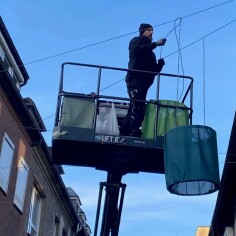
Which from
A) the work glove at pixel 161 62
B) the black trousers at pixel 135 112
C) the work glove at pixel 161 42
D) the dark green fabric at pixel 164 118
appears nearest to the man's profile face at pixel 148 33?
the work glove at pixel 161 42

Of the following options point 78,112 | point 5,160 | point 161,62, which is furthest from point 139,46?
point 5,160

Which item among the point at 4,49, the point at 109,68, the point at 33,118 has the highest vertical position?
the point at 4,49

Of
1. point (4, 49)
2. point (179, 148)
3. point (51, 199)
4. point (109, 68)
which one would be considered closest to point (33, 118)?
point (4, 49)

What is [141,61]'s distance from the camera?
1245 cm

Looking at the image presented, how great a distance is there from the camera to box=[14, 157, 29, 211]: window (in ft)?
57.9

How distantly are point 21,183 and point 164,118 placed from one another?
6.98 metres

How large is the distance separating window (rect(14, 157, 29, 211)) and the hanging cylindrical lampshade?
7878 millimetres

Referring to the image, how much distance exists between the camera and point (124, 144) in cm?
1180

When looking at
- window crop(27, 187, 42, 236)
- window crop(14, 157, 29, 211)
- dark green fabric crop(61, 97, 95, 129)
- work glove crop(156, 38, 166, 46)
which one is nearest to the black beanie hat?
work glove crop(156, 38, 166, 46)

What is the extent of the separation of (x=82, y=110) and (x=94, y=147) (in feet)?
2.93

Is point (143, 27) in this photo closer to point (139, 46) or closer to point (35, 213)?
point (139, 46)

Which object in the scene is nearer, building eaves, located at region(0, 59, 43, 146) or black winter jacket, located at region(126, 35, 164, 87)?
black winter jacket, located at region(126, 35, 164, 87)

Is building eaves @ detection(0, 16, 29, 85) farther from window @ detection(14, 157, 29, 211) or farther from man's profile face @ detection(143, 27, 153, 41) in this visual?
man's profile face @ detection(143, 27, 153, 41)

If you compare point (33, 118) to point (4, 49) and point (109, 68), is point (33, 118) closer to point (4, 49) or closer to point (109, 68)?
point (4, 49)
